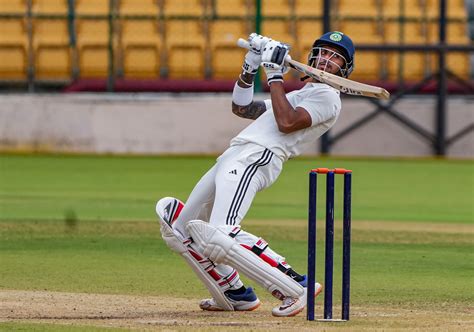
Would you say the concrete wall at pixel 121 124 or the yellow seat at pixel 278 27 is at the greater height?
the yellow seat at pixel 278 27

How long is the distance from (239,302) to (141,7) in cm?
1401

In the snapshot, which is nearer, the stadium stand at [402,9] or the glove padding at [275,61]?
the glove padding at [275,61]

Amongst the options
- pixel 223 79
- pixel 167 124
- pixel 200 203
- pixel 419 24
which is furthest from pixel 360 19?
pixel 200 203

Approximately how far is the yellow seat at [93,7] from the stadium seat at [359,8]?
3.77m

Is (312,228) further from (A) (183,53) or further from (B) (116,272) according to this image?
(A) (183,53)

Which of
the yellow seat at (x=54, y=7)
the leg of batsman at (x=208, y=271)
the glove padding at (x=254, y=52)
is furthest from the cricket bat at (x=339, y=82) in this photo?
the yellow seat at (x=54, y=7)

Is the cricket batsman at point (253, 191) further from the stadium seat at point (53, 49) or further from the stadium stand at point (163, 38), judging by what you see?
the stadium seat at point (53, 49)

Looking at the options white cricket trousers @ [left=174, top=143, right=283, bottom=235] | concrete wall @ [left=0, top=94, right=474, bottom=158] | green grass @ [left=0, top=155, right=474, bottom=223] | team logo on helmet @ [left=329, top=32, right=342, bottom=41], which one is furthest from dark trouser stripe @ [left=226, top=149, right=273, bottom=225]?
concrete wall @ [left=0, top=94, right=474, bottom=158]

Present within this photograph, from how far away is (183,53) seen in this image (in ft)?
66.4

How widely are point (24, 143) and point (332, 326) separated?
44.6 ft

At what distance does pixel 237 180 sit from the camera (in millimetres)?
6473

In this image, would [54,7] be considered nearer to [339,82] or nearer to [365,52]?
[365,52]

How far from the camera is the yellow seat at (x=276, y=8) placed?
20391 millimetres

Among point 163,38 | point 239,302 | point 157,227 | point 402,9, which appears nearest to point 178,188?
point 157,227
